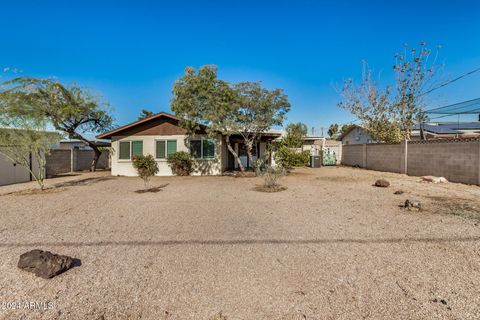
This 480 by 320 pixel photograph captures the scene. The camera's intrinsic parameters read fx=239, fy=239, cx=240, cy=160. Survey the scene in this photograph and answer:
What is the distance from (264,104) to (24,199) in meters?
9.79

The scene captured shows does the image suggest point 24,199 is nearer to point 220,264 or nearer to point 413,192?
point 220,264

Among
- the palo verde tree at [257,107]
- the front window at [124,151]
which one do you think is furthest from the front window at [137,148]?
the palo verde tree at [257,107]

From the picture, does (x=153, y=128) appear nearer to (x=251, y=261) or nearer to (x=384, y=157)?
(x=251, y=261)

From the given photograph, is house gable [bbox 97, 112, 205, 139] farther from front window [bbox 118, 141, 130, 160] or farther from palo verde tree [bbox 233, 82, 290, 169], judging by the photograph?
palo verde tree [bbox 233, 82, 290, 169]

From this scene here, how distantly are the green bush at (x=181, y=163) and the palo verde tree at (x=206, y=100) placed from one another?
216cm

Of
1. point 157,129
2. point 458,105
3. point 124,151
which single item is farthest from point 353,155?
point 124,151

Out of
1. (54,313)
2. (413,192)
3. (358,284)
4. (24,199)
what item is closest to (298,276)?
(358,284)

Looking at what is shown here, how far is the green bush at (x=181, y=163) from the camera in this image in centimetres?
1327

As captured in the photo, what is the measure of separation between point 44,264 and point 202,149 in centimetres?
1109

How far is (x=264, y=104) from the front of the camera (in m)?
11.7

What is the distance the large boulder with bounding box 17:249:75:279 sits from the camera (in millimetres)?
2734

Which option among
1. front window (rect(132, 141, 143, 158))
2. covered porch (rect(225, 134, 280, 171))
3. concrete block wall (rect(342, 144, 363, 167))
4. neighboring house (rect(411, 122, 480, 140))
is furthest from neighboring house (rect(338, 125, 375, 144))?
Answer: front window (rect(132, 141, 143, 158))

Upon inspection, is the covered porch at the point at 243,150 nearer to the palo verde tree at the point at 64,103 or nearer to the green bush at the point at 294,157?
the green bush at the point at 294,157

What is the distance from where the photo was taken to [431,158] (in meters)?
11.2
